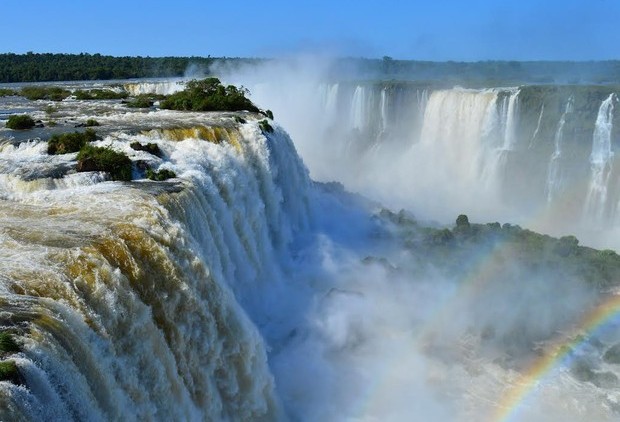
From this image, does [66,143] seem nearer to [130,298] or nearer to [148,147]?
[148,147]

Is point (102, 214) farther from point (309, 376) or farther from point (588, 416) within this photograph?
point (588, 416)

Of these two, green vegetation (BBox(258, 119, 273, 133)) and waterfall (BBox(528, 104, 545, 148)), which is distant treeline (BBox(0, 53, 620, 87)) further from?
green vegetation (BBox(258, 119, 273, 133))

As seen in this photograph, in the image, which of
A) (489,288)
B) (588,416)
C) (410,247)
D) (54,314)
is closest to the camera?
(54,314)

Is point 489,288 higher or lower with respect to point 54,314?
lower

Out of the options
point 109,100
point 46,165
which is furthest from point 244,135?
point 109,100

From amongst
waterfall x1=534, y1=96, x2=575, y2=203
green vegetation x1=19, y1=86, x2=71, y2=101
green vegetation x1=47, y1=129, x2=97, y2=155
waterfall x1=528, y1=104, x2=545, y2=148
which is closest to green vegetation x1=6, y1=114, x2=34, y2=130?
green vegetation x1=47, y1=129, x2=97, y2=155

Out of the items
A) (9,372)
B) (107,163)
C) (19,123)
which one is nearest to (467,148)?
(19,123)

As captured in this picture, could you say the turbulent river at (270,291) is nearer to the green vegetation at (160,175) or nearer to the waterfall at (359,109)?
the green vegetation at (160,175)
